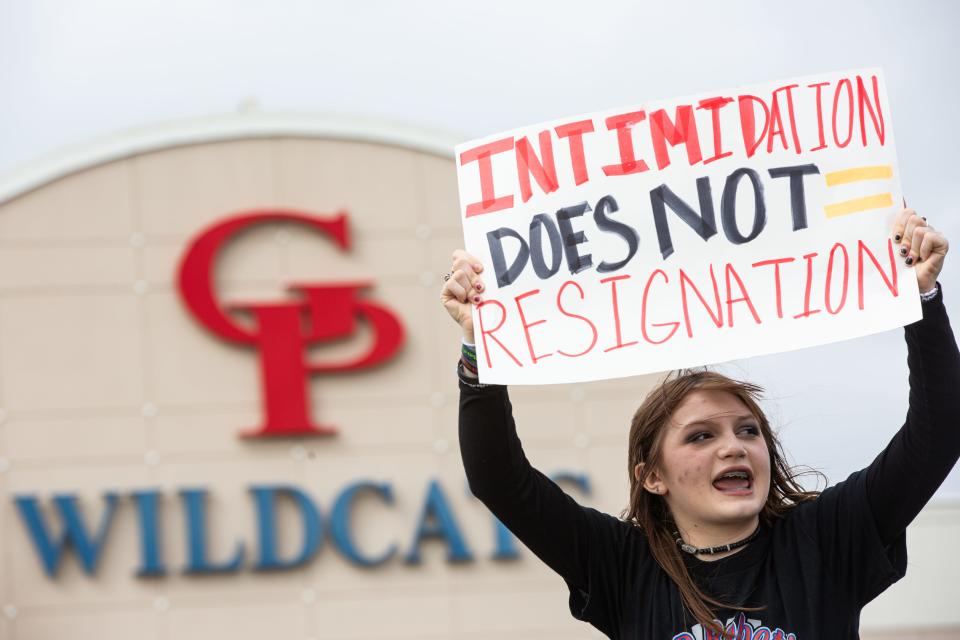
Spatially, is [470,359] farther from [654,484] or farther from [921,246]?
[921,246]

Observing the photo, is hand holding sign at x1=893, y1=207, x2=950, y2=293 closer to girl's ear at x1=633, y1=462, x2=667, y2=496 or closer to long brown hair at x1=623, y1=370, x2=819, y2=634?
long brown hair at x1=623, y1=370, x2=819, y2=634

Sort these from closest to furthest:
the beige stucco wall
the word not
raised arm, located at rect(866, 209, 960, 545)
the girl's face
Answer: raised arm, located at rect(866, 209, 960, 545), the girl's face, the word not, the beige stucco wall

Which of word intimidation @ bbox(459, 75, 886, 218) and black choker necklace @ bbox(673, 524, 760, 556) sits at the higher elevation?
word intimidation @ bbox(459, 75, 886, 218)

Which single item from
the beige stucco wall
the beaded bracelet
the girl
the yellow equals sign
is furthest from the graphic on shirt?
the beige stucco wall

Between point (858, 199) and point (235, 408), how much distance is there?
7.82 m

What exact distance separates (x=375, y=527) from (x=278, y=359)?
4.57 feet

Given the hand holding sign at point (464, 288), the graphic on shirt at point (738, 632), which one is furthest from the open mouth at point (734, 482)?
the hand holding sign at point (464, 288)

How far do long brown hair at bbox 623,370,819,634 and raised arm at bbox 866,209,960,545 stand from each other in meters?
0.26

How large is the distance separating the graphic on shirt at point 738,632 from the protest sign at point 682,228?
1.56 ft

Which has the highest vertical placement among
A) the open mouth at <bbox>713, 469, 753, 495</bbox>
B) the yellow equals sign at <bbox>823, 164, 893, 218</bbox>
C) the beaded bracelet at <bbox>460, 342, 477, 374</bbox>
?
the yellow equals sign at <bbox>823, 164, 893, 218</bbox>

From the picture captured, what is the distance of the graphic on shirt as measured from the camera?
93.5 inches

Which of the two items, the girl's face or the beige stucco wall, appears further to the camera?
the beige stucco wall

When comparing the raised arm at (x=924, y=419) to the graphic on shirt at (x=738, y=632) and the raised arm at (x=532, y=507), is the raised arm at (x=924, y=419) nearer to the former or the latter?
the graphic on shirt at (x=738, y=632)

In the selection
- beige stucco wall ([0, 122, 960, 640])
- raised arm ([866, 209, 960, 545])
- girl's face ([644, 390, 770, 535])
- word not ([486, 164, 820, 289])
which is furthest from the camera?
beige stucco wall ([0, 122, 960, 640])
